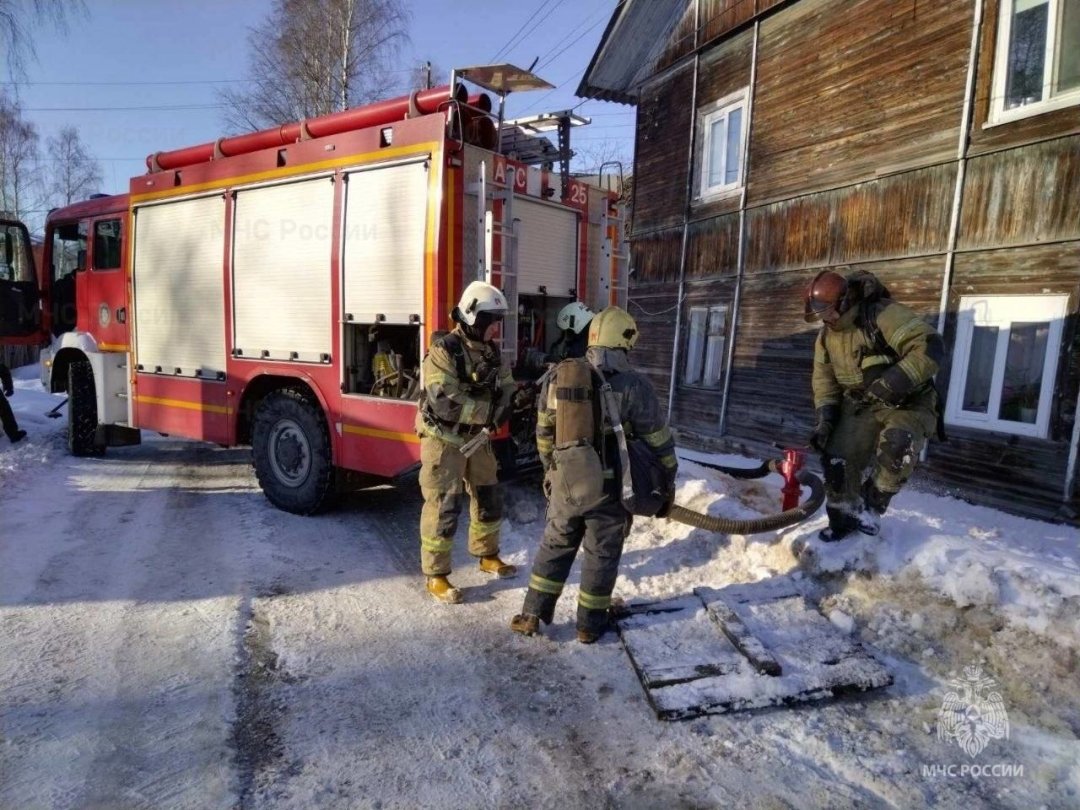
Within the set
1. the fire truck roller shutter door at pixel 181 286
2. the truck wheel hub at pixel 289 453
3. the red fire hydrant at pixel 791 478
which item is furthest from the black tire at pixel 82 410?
the red fire hydrant at pixel 791 478

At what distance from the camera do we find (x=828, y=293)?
386cm

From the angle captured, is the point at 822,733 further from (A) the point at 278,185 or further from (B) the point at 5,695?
(A) the point at 278,185

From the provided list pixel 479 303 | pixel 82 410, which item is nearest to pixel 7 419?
pixel 82 410

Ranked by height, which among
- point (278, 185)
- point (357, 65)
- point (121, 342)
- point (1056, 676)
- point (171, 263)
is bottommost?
point (1056, 676)

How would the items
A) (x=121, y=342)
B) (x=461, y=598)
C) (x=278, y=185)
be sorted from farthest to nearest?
1. (x=121, y=342)
2. (x=278, y=185)
3. (x=461, y=598)

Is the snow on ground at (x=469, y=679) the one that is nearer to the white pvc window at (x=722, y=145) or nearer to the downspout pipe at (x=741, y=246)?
the downspout pipe at (x=741, y=246)

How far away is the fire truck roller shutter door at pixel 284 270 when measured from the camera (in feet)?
16.7

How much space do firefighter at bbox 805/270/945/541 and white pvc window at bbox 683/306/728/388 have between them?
541 centimetres

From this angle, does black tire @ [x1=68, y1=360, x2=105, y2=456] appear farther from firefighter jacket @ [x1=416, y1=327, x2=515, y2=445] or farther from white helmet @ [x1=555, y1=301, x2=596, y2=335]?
white helmet @ [x1=555, y1=301, x2=596, y2=335]

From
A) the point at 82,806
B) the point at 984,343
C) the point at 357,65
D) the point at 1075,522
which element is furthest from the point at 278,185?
the point at 357,65

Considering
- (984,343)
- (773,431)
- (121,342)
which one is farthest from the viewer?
(773,431)

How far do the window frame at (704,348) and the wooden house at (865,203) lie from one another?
0.04 meters

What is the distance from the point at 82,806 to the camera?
2221 mm

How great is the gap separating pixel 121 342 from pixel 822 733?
741 centimetres
